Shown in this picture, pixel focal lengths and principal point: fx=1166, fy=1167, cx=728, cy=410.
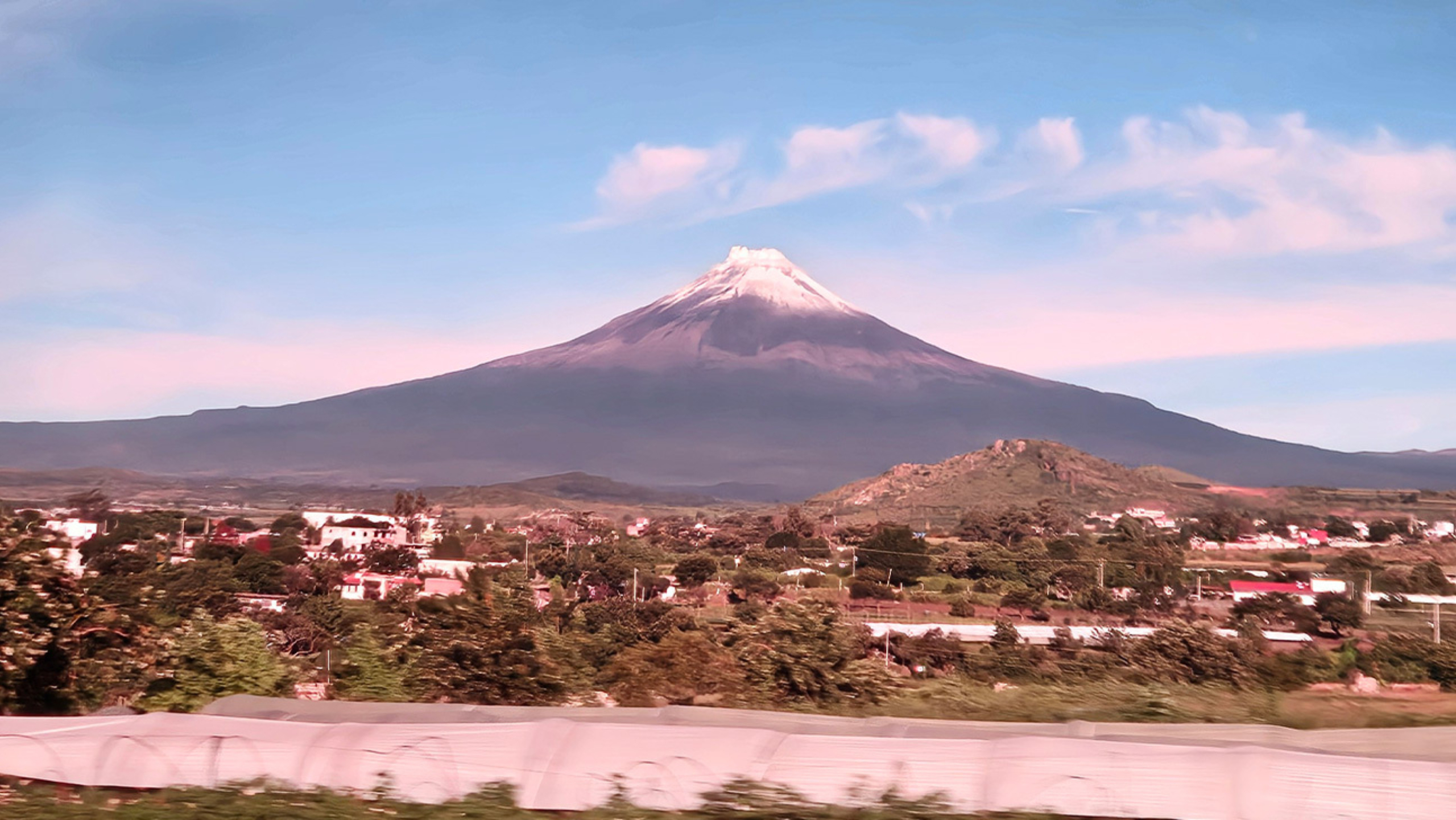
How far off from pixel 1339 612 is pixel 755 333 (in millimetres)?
173337

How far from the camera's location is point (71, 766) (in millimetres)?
5652

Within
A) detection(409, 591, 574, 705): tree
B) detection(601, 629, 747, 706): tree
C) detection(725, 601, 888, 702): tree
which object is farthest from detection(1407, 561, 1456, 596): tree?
detection(409, 591, 574, 705): tree

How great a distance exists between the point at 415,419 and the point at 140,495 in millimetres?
122177

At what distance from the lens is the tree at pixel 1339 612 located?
19625mm

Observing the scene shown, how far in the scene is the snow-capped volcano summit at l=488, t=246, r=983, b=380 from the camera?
192250mm

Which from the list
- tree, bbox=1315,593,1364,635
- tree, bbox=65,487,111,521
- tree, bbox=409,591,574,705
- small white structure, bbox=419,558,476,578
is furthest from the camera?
tree, bbox=65,487,111,521

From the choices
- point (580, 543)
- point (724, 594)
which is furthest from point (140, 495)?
point (724, 594)

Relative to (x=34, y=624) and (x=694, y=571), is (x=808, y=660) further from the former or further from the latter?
(x=694, y=571)

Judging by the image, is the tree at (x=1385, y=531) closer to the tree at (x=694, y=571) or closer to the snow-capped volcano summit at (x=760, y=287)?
the tree at (x=694, y=571)

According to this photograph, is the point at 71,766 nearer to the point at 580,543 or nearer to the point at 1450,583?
the point at 1450,583

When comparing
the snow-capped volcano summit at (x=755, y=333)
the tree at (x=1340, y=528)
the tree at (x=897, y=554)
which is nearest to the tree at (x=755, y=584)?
the tree at (x=897, y=554)

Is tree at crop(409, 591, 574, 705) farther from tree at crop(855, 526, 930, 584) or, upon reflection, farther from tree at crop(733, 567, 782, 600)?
tree at crop(855, 526, 930, 584)

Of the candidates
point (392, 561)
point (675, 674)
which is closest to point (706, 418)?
point (392, 561)

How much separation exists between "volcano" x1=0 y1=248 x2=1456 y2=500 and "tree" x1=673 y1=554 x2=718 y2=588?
120737 mm
